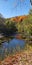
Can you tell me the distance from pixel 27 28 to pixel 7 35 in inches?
313

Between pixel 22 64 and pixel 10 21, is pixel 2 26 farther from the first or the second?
pixel 22 64

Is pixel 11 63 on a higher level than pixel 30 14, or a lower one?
lower

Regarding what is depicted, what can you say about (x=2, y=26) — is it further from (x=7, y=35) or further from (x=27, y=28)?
(x=27, y=28)

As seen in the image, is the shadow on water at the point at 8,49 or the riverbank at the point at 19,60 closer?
the riverbank at the point at 19,60

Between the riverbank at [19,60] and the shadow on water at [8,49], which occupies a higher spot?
the riverbank at [19,60]

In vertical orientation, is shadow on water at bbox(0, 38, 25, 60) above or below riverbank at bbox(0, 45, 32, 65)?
below

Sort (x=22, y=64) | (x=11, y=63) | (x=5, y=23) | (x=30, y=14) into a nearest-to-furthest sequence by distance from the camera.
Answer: (x=22, y=64) < (x=11, y=63) < (x=30, y=14) < (x=5, y=23)

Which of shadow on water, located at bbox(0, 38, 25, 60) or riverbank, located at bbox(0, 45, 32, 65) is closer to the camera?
riverbank, located at bbox(0, 45, 32, 65)

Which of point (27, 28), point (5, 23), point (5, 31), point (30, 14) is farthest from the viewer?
point (5, 23)

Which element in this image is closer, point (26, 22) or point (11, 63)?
point (11, 63)

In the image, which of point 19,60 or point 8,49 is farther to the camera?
point 8,49

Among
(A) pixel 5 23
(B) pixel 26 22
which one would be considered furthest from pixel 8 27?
(B) pixel 26 22

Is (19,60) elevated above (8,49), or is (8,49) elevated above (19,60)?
(19,60)

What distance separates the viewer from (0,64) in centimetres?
673
